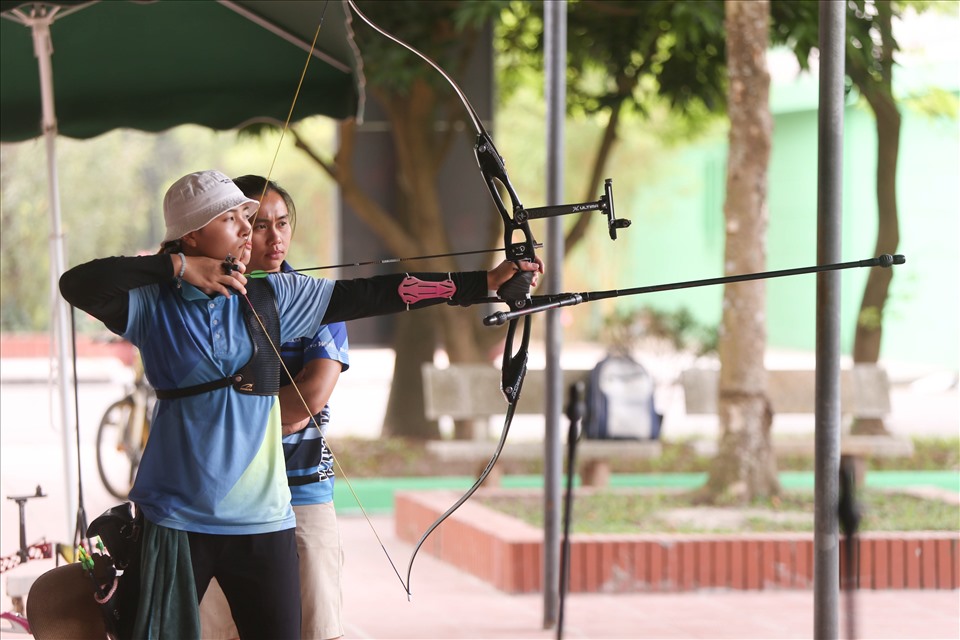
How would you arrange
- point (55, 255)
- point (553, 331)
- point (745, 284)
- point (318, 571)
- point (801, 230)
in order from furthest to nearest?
point (801, 230) < point (745, 284) < point (553, 331) < point (55, 255) < point (318, 571)

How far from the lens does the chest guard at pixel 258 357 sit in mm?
2490

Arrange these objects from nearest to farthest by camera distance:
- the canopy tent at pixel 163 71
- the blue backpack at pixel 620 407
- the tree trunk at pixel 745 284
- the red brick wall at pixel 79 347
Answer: the canopy tent at pixel 163 71
the tree trunk at pixel 745 284
the blue backpack at pixel 620 407
the red brick wall at pixel 79 347

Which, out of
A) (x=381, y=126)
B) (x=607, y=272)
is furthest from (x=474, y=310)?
(x=607, y=272)

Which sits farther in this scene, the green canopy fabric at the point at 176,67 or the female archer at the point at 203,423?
the green canopy fabric at the point at 176,67

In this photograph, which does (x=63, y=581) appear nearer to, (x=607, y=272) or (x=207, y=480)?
(x=207, y=480)

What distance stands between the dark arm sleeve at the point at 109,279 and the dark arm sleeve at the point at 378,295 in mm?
390

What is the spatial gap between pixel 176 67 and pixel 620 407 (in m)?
3.00

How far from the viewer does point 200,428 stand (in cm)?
247

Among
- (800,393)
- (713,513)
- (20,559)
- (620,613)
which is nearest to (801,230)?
(800,393)

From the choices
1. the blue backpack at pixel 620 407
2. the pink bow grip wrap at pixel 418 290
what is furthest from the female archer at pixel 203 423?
the blue backpack at pixel 620 407

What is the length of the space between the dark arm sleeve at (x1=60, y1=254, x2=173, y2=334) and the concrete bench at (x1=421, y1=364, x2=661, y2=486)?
4141 millimetres

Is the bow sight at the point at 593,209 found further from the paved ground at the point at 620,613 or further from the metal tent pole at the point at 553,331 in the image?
the paved ground at the point at 620,613

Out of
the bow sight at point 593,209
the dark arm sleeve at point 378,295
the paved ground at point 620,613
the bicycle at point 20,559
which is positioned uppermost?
the bow sight at point 593,209

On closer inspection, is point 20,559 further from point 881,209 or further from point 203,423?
point 881,209
